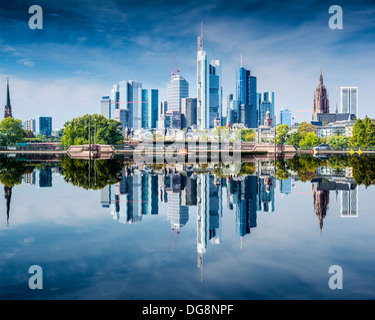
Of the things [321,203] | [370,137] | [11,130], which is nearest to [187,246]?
[321,203]

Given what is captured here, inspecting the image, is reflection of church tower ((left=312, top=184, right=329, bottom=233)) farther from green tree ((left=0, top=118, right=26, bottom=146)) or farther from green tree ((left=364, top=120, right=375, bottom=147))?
green tree ((left=0, top=118, right=26, bottom=146))

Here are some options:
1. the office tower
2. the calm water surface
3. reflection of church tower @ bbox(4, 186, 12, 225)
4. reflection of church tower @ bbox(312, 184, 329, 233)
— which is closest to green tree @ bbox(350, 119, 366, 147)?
reflection of church tower @ bbox(312, 184, 329, 233)

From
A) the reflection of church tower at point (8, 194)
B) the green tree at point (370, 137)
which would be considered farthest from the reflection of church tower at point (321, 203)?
the green tree at point (370, 137)

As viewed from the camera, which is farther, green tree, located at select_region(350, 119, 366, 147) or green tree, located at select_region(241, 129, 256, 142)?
green tree, located at select_region(241, 129, 256, 142)

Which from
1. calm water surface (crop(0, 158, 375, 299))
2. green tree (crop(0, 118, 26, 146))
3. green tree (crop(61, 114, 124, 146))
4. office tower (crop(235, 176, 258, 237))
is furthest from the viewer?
green tree (crop(0, 118, 26, 146))

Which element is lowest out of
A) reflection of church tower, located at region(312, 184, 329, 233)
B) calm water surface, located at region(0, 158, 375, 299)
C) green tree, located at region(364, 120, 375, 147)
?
calm water surface, located at region(0, 158, 375, 299)

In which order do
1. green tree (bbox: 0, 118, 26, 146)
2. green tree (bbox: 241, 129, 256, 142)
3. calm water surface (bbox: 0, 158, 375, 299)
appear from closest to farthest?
calm water surface (bbox: 0, 158, 375, 299)
green tree (bbox: 0, 118, 26, 146)
green tree (bbox: 241, 129, 256, 142)
